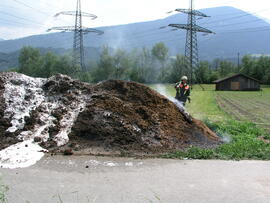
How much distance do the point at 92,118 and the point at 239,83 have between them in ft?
165

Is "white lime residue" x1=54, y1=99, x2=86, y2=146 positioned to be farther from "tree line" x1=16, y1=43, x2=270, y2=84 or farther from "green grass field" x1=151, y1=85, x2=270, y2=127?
"tree line" x1=16, y1=43, x2=270, y2=84

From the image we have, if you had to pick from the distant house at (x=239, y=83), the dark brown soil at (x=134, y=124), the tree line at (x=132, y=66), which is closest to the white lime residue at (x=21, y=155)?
the dark brown soil at (x=134, y=124)

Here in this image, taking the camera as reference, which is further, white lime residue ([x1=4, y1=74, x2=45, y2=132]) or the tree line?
the tree line

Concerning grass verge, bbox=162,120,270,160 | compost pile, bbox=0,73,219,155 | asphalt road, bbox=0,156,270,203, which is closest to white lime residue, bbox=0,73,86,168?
compost pile, bbox=0,73,219,155

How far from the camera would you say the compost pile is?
270 inches

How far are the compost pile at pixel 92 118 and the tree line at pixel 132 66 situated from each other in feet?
139

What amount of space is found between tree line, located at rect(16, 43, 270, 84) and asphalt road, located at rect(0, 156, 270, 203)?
4541 cm

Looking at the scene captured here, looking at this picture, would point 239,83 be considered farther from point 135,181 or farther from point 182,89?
point 135,181

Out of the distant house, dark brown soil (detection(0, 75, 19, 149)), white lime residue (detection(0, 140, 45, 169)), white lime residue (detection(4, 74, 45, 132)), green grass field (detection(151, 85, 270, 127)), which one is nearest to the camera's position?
white lime residue (detection(0, 140, 45, 169))

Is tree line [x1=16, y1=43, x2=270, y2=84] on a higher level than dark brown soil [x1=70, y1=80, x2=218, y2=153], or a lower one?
higher

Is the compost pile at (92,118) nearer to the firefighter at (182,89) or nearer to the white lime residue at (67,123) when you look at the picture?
the white lime residue at (67,123)

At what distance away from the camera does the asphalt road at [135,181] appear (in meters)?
4.38

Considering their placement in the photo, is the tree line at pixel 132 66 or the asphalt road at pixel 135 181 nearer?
the asphalt road at pixel 135 181

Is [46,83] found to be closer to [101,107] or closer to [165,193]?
[101,107]
